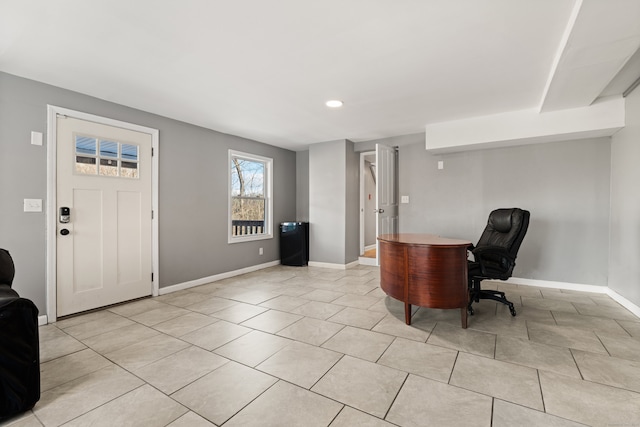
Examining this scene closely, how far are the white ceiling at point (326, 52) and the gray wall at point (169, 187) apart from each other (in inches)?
7.7

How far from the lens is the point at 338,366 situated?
6.48 ft

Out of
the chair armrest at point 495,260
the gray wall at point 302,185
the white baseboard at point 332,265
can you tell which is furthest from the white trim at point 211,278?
the chair armrest at point 495,260

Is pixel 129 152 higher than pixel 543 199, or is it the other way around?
pixel 129 152

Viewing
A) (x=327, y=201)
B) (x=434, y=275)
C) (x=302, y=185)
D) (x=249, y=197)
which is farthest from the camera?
(x=302, y=185)

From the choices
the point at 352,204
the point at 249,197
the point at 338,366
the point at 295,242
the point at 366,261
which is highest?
the point at 249,197

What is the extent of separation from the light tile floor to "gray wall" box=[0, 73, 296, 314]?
31.6 inches

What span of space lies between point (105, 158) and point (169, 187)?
78 cm

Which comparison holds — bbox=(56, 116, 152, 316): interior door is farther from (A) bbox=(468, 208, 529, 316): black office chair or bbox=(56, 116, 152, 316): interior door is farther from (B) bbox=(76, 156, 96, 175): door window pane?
(A) bbox=(468, 208, 529, 316): black office chair

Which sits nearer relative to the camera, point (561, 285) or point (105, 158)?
point (105, 158)

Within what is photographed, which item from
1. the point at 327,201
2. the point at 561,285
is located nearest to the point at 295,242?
the point at 327,201

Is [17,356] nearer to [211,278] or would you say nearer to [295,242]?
[211,278]

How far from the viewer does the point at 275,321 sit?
278 cm

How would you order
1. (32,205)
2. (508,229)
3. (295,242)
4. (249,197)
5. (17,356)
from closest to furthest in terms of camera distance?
(17,356)
(32,205)
(508,229)
(249,197)
(295,242)

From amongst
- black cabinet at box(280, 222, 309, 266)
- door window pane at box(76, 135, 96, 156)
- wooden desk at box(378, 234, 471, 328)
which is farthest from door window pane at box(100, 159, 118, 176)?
wooden desk at box(378, 234, 471, 328)
